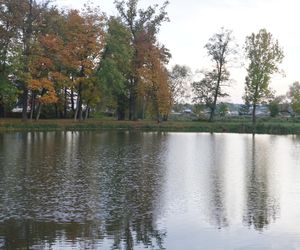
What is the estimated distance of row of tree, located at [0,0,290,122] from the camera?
182ft

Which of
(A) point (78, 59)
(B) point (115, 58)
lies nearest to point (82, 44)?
(A) point (78, 59)

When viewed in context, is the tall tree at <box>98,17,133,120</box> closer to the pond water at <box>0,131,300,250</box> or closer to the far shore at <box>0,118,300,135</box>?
the far shore at <box>0,118,300,135</box>

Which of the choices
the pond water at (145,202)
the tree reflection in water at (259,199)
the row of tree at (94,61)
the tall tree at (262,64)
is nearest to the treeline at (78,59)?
the row of tree at (94,61)

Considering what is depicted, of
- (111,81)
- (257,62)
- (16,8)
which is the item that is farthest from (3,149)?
(257,62)

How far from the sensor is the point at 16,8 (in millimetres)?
54906

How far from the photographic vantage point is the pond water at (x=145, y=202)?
12.5 meters

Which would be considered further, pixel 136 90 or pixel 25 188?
pixel 136 90

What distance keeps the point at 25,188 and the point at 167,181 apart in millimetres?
6220

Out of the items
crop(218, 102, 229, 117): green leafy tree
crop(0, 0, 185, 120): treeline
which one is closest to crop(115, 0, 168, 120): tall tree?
crop(0, 0, 185, 120): treeline

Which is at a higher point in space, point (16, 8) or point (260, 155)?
point (16, 8)

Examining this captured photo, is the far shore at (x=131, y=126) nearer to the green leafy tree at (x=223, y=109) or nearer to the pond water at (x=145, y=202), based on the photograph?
the green leafy tree at (x=223, y=109)

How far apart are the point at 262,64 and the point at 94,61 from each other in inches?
1114

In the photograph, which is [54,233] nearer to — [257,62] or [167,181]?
[167,181]

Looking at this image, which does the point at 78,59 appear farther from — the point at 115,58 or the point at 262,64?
the point at 262,64
